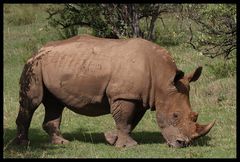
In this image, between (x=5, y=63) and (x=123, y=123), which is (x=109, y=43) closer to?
(x=123, y=123)

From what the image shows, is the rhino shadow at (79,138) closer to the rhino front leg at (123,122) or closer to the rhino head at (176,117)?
the rhino head at (176,117)

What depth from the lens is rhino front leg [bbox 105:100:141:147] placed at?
1073 cm

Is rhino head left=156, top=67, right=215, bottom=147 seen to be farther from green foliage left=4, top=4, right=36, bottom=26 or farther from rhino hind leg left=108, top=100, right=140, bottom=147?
green foliage left=4, top=4, right=36, bottom=26

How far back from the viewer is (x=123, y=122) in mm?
10922

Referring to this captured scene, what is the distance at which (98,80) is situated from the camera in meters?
10.8

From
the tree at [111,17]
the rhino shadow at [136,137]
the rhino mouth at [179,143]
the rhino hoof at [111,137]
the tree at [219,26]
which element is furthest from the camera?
the tree at [111,17]

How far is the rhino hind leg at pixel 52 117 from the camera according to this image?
459 inches

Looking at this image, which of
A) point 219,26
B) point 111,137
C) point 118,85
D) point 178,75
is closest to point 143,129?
point 111,137

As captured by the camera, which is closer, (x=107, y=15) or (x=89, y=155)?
(x=89, y=155)

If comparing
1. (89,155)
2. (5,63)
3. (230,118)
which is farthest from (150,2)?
(89,155)

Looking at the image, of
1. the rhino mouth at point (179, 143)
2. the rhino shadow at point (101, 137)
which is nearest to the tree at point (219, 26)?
the rhino shadow at point (101, 137)

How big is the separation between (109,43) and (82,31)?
14.0 metres

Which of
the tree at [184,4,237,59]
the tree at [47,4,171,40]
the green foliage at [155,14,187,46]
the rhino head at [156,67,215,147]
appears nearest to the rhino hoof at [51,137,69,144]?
the rhino head at [156,67,215,147]

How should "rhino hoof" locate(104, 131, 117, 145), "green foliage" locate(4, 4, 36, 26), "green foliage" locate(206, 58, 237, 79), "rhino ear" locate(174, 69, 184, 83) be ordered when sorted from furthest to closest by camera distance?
"green foliage" locate(4, 4, 36, 26) → "green foliage" locate(206, 58, 237, 79) → "rhino hoof" locate(104, 131, 117, 145) → "rhino ear" locate(174, 69, 184, 83)
